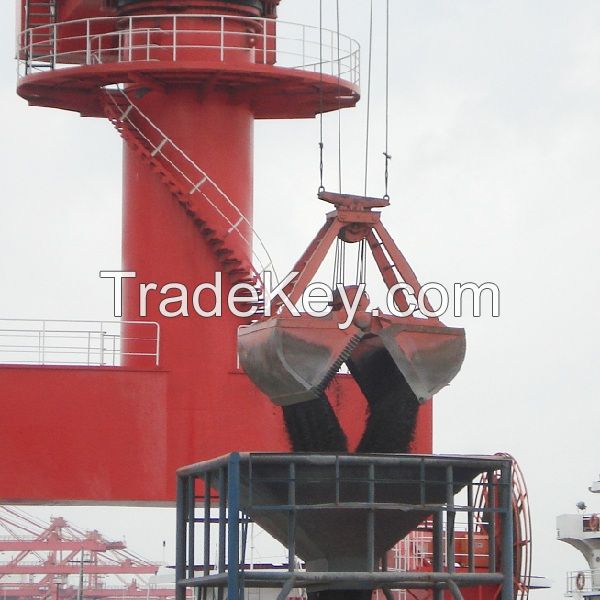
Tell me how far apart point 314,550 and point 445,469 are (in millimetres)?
2123

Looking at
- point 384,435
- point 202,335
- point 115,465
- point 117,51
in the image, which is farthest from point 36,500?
point 384,435

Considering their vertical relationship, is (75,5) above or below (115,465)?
above

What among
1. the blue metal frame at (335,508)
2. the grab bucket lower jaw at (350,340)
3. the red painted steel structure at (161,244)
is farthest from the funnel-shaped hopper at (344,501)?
the red painted steel structure at (161,244)

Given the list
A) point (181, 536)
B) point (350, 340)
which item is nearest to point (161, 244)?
point (181, 536)

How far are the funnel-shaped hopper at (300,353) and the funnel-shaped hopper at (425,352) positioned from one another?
0.55 meters

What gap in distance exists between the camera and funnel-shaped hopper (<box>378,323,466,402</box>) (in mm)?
34094

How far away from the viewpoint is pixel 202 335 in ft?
151

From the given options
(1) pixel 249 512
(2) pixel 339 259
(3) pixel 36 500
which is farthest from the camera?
(3) pixel 36 500

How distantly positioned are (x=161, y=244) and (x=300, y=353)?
12918 mm

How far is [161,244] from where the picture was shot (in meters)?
46.1

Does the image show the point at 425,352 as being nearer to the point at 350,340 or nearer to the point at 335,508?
the point at 350,340

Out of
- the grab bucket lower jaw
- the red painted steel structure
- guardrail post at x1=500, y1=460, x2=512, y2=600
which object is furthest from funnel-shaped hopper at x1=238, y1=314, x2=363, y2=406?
the red painted steel structure

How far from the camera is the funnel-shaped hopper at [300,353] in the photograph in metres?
33.5

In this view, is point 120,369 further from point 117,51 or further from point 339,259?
point 339,259
